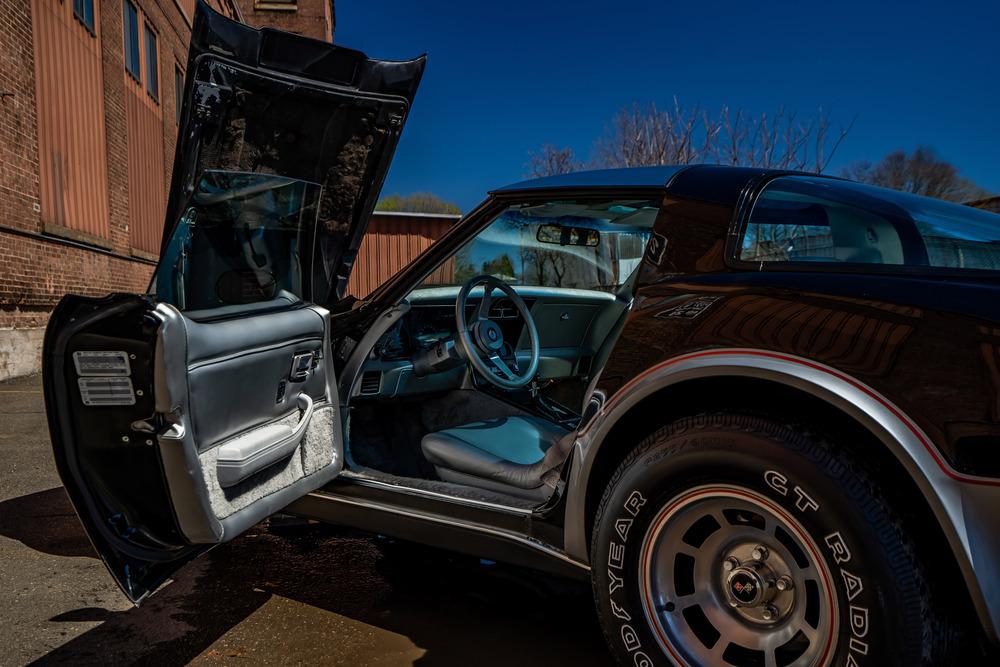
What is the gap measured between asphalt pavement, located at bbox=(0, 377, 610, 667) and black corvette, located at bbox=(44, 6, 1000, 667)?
372 millimetres

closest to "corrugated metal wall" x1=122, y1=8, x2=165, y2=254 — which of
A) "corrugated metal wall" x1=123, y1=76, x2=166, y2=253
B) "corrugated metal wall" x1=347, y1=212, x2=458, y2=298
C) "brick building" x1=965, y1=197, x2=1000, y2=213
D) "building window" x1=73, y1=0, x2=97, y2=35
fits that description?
"corrugated metal wall" x1=123, y1=76, x2=166, y2=253

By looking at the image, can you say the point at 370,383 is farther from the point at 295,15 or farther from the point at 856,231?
the point at 295,15

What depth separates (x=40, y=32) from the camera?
9.60 metres

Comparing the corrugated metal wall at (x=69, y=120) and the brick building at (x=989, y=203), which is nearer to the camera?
the brick building at (x=989, y=203)

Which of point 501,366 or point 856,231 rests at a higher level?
point 856,231

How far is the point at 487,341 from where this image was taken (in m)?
3.30

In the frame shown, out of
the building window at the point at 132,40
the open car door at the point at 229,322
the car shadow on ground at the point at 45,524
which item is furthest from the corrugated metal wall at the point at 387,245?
the open car door at the point at 229,322

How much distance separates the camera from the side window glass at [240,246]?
268 cm

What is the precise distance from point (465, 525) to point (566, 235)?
170 centimetres

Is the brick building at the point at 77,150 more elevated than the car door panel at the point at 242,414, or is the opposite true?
the brick building at the point at 77,150

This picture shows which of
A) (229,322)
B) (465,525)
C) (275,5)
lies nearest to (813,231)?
(465,525)

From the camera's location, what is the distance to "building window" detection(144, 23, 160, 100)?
15.2m

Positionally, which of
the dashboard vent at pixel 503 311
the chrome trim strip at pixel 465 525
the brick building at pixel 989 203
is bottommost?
the chrome trim strip at pixel 465 525

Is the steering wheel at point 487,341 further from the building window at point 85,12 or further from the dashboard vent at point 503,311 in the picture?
the building window at point 85,12
